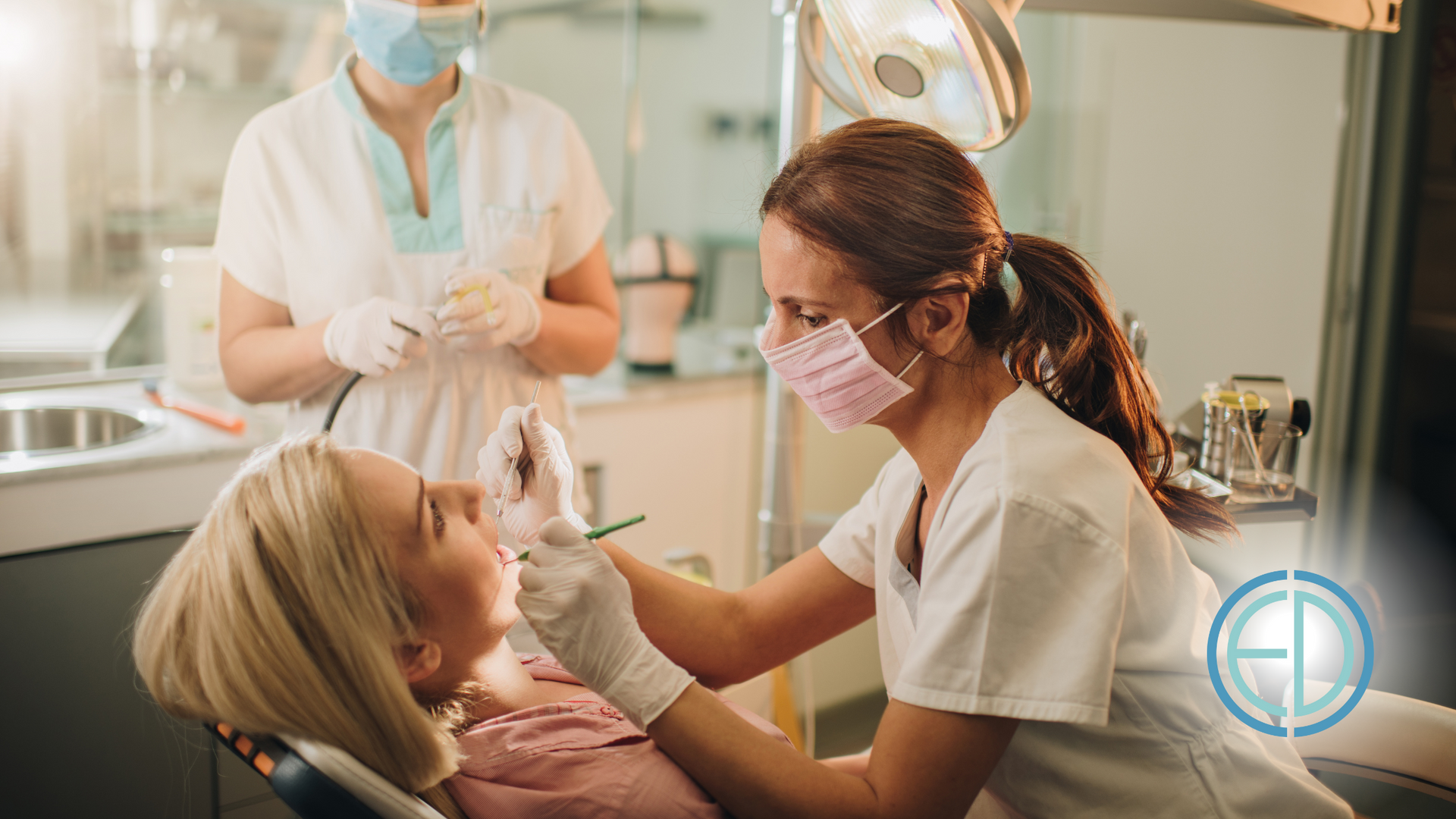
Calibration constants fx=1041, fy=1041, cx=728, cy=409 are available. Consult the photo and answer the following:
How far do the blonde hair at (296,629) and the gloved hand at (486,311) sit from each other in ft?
1.58

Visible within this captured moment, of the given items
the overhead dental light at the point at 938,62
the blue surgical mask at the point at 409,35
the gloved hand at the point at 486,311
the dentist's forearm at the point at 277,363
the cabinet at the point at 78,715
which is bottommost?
the cabinet at the point at 78,715

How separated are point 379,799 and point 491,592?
0.97ft

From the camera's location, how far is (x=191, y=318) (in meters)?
2.16

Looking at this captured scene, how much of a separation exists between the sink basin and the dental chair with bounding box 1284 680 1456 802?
2.06 metres

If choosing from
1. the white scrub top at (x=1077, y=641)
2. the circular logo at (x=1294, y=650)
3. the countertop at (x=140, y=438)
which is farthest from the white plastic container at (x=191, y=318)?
the circular logo at (x=1294, y=650)

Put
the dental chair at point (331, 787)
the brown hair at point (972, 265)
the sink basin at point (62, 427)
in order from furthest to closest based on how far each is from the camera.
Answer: the sink basin at point (62, 427)
the brown hair at point (972, 265)
the dental chair at point (331, 787)

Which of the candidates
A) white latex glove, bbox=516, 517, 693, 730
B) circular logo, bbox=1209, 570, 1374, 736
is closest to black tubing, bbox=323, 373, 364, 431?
white latex glove, bbox=516, 517, 693, 730

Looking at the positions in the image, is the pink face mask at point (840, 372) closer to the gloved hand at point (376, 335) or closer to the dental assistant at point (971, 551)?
the dental assistant at point (971, 551)

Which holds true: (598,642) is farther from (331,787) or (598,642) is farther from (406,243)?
(406,243)

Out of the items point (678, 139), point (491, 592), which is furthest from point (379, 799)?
point (678, 139)

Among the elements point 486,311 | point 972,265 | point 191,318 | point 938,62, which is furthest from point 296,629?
point 191,318

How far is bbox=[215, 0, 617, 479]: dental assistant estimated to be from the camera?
154 cm

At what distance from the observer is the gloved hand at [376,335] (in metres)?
1.45

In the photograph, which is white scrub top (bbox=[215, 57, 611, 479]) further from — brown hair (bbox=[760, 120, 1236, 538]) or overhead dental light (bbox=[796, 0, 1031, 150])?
brown hair (bbox=[760, 120, 1236, 538])
